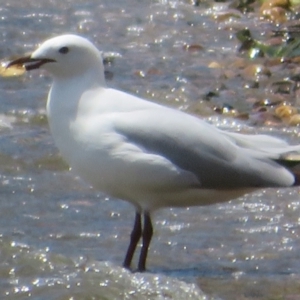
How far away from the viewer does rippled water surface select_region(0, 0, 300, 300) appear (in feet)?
17.3

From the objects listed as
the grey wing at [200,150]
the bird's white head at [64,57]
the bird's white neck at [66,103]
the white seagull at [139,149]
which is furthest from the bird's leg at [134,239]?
the bird's white head at [64,57]

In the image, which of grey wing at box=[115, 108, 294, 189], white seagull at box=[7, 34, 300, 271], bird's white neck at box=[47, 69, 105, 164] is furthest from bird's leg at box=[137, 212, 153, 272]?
bird's white neck at box=[47, 69, 105, 164]

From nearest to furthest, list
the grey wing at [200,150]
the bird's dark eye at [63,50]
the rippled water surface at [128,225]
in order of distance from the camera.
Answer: the rippled water surface at [128,225], the grey wing at [200,150], the bird's dark eye at [63,50]

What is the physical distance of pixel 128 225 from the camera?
20.9ft

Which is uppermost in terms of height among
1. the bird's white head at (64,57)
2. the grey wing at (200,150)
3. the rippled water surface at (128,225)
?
the bird's white head at (64,57)

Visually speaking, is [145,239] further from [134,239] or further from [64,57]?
[64,57]

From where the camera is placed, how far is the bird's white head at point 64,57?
5.77 metres

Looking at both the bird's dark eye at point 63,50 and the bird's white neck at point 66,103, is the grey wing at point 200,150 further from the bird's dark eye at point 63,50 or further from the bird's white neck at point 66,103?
the bird's dark eye at point 63,50

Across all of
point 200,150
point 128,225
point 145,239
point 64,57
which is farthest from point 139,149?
point 128,225

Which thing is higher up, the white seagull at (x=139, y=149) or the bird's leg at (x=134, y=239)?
the white seagull at (x=139, y=149)

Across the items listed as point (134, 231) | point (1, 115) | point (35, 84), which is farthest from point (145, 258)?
point (35, 84)

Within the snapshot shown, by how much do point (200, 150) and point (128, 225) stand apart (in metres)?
0.82

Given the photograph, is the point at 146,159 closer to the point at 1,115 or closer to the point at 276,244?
the point at 276,244

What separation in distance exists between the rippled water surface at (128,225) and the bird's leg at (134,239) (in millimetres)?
68
